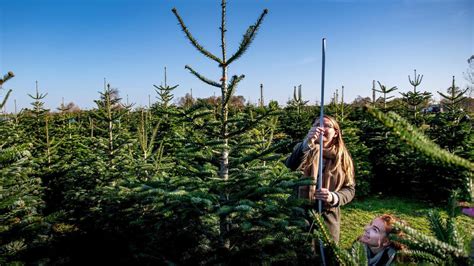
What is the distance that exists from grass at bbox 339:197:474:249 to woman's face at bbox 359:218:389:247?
361cm

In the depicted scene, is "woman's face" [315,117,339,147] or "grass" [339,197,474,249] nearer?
"woman's face" [315,117,339,147]

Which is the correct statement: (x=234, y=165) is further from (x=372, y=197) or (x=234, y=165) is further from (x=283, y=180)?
(x=372, y=197)

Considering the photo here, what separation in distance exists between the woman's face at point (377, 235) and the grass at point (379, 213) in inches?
142

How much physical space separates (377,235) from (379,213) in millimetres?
5723

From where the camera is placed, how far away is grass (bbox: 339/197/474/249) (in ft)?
20.8

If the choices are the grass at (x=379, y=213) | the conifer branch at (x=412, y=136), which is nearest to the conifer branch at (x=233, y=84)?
the conifer branch at (x=412, y=136)

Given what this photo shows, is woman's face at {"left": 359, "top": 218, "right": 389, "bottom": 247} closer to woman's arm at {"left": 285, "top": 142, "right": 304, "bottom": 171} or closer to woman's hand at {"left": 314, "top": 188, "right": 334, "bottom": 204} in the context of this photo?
woman's hand at {"left": 314, "top": 188, "right": 334, "bottom": 204}

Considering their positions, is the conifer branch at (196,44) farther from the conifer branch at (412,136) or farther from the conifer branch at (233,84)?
the conifer branch at (412,136)

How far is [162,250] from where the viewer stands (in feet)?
11.1

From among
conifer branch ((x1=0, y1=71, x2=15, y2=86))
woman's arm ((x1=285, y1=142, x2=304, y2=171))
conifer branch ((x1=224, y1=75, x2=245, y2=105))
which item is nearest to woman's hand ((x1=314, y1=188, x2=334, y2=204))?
woman's arm ((x1=285, y1=142, x2=304, y2=171))

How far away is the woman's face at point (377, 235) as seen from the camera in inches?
96.4

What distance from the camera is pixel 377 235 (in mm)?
2443

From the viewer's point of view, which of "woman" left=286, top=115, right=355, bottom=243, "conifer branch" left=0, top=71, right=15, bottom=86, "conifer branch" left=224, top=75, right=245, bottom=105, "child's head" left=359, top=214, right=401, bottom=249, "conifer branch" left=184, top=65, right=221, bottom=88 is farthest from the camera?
"conifer branch" left=184, top=65, right=221, bottom=88

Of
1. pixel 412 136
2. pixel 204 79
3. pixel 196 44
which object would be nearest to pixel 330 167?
pixel 204 79
